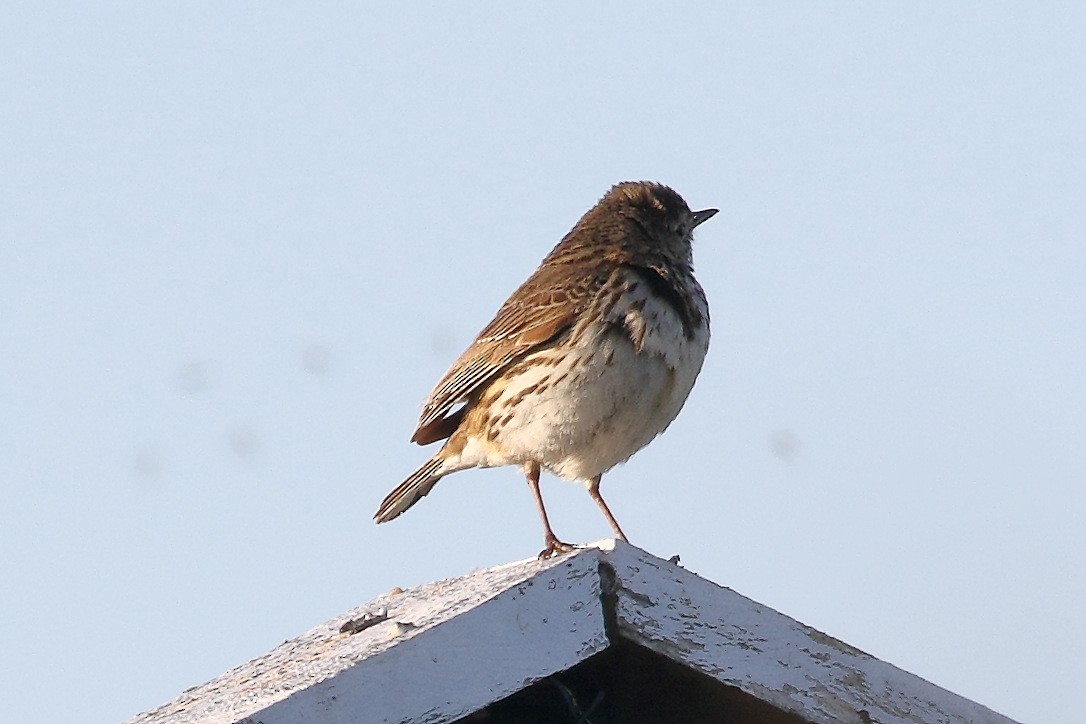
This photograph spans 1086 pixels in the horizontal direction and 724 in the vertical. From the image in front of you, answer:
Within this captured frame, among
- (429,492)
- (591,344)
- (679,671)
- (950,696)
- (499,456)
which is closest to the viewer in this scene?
(679,671)

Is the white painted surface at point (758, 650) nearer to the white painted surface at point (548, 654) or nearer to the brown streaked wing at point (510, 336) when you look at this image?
the white painted surface at point (548, 654)

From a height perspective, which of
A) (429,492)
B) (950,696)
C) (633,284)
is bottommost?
(950,696)

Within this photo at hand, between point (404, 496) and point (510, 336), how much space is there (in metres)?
1.27

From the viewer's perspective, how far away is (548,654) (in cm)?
393

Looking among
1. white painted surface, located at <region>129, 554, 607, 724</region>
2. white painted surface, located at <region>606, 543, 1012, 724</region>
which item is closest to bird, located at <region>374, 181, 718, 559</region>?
white painted surface, located at <region>606, 543, 1012, 724</region>

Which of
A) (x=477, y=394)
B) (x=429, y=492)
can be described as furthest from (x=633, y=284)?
(x=429, y=492)

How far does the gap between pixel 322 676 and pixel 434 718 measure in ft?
→ 0.82

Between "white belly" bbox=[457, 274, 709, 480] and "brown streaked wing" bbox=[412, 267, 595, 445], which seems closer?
→ "white belly" bbox=[457, 274, 709, 480]

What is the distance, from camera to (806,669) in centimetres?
432

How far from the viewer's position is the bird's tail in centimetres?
866

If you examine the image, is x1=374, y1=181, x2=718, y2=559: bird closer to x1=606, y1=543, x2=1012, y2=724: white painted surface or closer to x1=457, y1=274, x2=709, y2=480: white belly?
x1=457, y1=274, x2=709, y2=480: white belly

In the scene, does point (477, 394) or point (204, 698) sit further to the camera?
point (477, 394)

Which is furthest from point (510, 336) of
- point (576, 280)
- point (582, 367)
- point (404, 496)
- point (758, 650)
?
point (758, 650)

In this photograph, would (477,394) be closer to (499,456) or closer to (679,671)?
(499,456)
